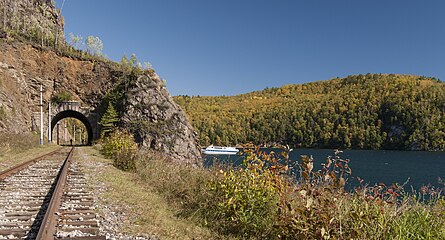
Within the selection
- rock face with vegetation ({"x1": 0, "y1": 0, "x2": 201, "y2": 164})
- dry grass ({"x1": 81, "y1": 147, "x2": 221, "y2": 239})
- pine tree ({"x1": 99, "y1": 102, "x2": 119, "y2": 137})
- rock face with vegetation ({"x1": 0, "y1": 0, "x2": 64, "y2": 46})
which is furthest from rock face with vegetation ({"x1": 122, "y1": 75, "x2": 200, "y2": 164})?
dry grass ({"x1": 81, "y1": 147, "x2": 221, "y2": 239})

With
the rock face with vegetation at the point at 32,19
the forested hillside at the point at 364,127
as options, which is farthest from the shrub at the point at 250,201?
the forested hillside at the point at 364,127

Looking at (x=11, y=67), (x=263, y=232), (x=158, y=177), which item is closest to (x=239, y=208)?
(x=263, y=232)

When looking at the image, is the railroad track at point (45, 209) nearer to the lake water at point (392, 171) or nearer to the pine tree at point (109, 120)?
the lake water at point (392, 171)

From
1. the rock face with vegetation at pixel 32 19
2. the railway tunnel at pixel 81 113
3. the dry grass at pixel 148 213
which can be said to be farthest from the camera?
the rock face with vegetation at pixel 32 19

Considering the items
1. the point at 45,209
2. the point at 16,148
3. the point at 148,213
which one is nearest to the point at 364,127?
the point at 16,148

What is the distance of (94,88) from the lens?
4656 cm

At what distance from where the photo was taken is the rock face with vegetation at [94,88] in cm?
4044

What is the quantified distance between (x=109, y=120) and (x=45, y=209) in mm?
35478

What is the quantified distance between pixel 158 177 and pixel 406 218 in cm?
850

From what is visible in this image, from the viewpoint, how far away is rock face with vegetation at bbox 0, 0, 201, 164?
133 ft

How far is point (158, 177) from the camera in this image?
39.5 feet

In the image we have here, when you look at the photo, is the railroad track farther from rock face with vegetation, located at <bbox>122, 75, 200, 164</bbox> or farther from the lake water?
rock face with vegetation, located at <bbox>122, 75, 200, 164</bbox>

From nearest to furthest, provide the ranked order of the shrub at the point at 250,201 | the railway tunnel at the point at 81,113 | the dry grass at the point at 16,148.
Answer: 1. the shrub at the point at 250,201
2. the dry grass at the point at 16,148
3. the railway tunnel at the point at 81,113

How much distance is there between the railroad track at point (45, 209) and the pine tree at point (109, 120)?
99.6ft
